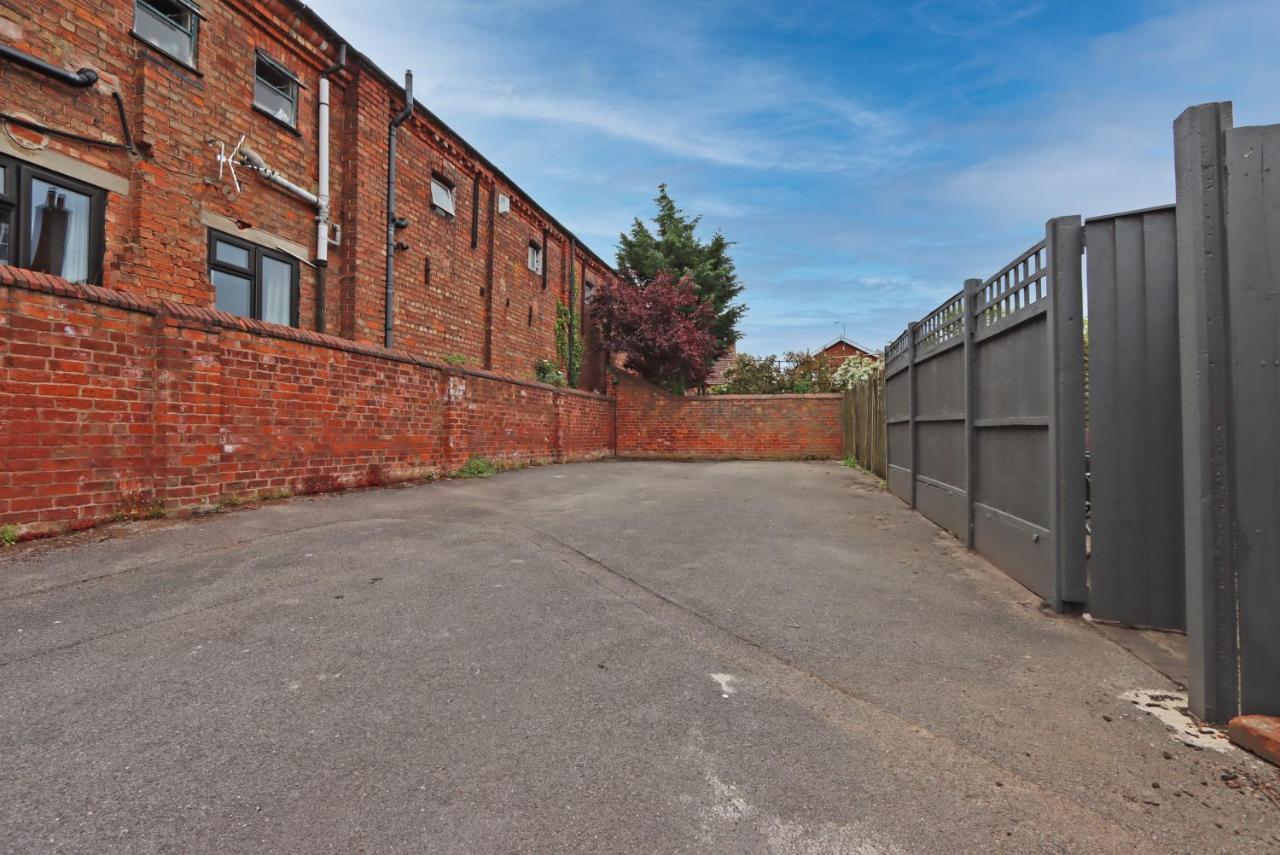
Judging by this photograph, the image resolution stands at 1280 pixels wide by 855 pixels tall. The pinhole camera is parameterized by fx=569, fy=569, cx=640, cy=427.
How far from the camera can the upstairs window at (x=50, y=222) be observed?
5852 millimetres

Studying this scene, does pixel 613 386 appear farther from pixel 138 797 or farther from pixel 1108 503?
pixel 138 797

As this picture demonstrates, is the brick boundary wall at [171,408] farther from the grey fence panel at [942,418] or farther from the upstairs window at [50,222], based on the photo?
the grey fence panel at [942,418]

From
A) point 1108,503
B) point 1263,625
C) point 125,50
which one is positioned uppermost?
point 125,50

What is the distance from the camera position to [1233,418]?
2166 millimetres

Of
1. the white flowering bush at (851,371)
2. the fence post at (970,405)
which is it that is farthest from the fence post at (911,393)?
the white flowering bush at (851,371)

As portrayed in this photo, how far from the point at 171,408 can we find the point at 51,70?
4.05m

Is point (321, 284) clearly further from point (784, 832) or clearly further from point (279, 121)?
point (784, 832)

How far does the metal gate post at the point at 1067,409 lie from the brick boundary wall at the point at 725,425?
48.9ft

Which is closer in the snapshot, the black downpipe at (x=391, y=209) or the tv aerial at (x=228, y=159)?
the tv aerial at (x=228, y=159)

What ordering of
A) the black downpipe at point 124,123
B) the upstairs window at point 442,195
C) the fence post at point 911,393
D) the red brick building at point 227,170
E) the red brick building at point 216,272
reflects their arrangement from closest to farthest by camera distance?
the red brick building at point 216,272, the red brick building at point 227,170, the black downpipe at point 124,123, the fence post at point 911,393, the upstairs window at point 442,195

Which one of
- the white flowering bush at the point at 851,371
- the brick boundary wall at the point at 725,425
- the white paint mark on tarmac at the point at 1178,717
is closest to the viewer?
the white paint mark on tarmac at the point at 1178,717

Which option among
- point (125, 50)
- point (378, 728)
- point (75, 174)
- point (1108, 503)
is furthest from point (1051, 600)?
point (125, 50)

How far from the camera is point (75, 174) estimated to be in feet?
20.7

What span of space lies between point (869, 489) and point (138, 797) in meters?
9.40
